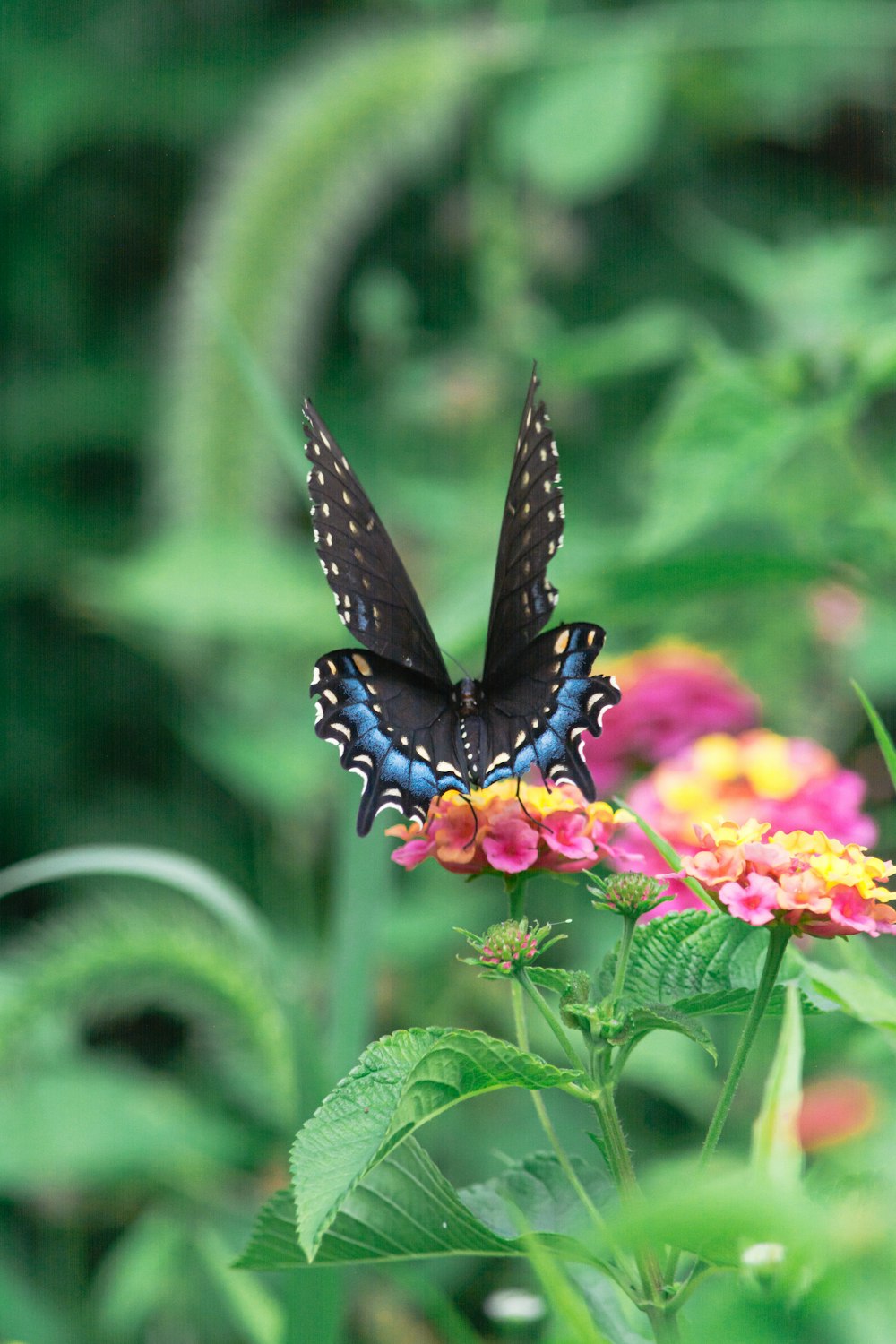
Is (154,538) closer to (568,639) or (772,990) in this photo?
(568,639)

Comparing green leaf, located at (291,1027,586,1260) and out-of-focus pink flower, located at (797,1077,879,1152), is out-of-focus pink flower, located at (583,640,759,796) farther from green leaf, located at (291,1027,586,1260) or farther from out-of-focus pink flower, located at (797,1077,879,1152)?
green leaf, located at (291,1027,586,1260)

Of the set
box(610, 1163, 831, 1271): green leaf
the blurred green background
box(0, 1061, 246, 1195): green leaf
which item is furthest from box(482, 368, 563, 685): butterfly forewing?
box(0, 1061, 246, 1195): green leaf

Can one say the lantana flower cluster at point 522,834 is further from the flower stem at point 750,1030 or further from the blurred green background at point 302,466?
the blurred green background at point 302,466

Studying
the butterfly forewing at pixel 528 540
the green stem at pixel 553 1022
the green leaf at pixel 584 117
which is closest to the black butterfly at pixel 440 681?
the butterfly forewing at pixel 528 540

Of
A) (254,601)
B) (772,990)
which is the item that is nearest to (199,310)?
(254,601)

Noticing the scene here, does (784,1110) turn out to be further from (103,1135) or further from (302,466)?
(103,1135)

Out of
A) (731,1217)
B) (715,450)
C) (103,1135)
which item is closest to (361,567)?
(715,450)
